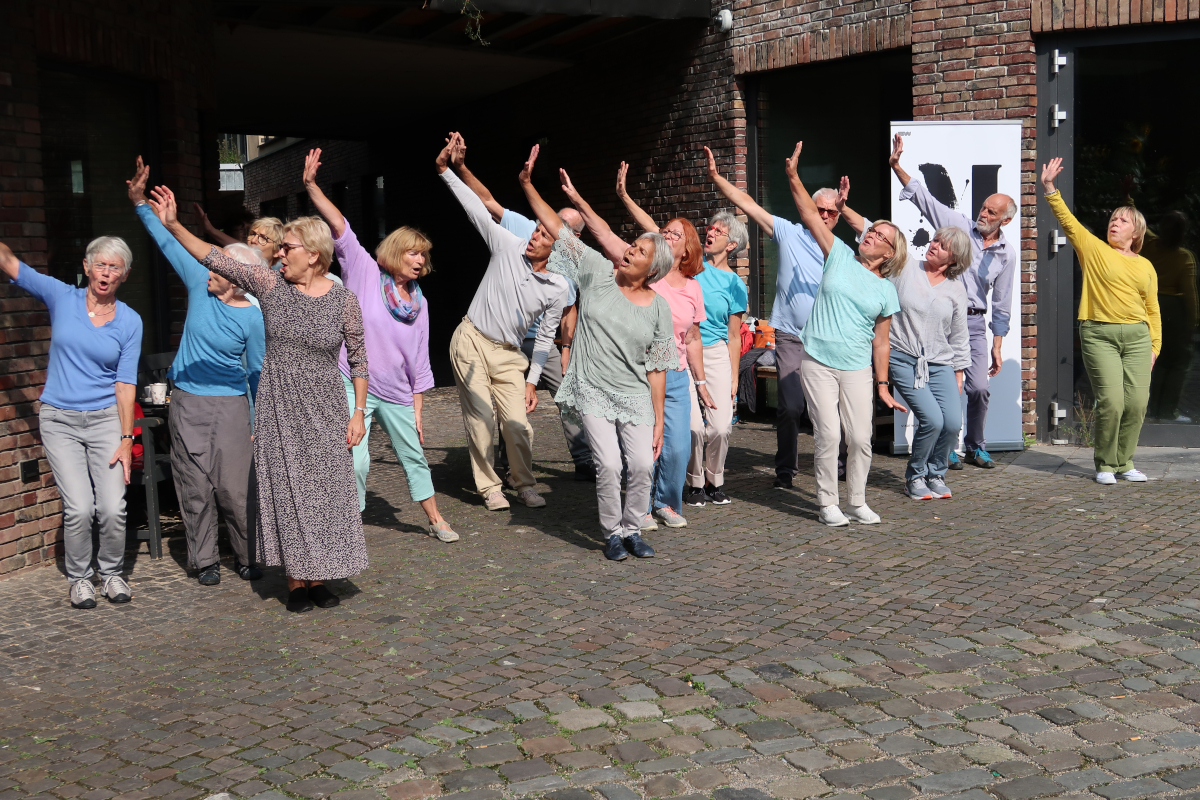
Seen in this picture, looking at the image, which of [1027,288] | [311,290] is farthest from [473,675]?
[1027,288]

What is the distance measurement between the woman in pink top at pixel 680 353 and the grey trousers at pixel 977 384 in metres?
2.75

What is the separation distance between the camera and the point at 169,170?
27.2 feet

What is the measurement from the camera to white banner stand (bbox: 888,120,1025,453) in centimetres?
941

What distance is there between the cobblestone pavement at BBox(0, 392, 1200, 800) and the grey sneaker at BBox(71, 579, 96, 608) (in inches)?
3.6

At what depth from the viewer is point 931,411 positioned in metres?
7.94

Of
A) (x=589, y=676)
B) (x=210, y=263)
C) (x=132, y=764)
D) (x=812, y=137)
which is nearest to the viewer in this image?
(x=132, y=764)

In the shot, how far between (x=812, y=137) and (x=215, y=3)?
19.1ft

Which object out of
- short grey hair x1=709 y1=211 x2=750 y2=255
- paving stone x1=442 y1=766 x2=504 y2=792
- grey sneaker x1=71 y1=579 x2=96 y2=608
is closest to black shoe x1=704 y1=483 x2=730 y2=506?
short grey hair x1=709 y1=211 x2=750 y2=255

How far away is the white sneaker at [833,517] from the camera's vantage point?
726 centimetres

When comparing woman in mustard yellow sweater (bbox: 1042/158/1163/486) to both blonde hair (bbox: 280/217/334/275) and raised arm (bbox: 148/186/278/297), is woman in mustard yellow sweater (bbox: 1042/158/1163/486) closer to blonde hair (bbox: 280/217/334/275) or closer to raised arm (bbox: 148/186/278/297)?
blonde hair (bbox: 280/217/334/275)

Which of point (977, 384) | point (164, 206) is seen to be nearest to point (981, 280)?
point (977, 384)

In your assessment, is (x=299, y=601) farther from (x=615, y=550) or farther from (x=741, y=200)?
(x=741, y=200)

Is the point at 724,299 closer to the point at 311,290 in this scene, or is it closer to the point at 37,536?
the point at 311,290

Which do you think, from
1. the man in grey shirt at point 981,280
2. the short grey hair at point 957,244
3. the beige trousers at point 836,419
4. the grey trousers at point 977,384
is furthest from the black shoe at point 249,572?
the grey trousers at point 977,384
